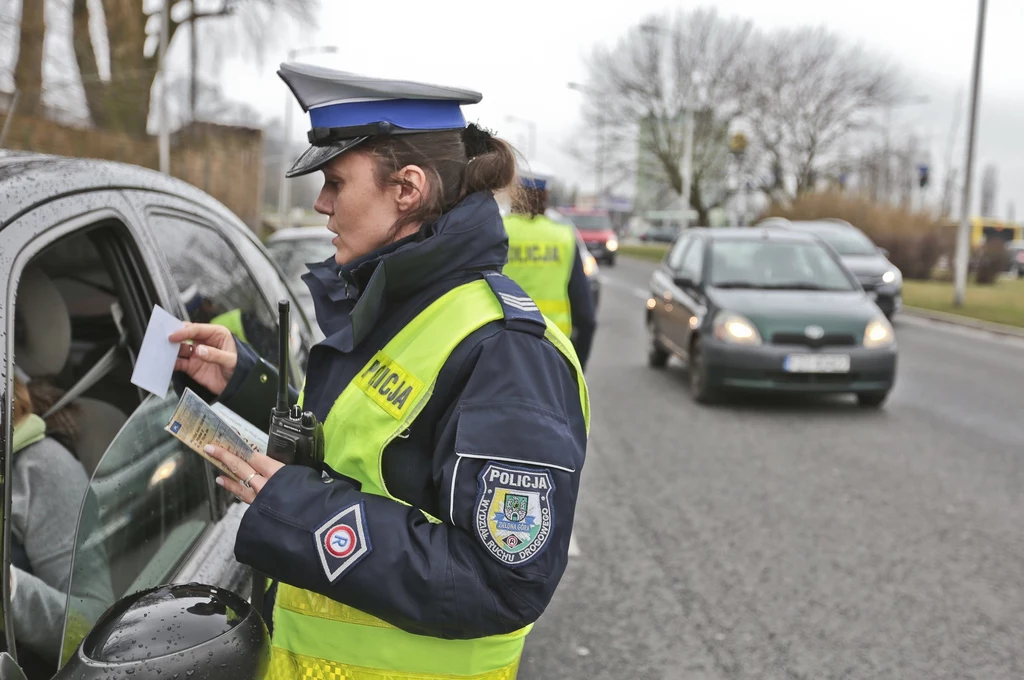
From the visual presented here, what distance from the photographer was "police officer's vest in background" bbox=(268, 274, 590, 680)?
1527mm

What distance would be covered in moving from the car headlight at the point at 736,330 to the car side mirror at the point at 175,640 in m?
7.45

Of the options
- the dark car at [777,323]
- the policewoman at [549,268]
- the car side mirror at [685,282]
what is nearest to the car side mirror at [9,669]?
the policewoman at [549,268]

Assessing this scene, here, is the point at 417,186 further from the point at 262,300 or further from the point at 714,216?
the point at 714,216

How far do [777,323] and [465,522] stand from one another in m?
7.35

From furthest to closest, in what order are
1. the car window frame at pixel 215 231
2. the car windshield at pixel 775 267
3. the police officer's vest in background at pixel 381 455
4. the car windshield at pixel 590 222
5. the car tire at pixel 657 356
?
the car windshield at pixel 590 222 < the car tire at pixel 657 356 < the car windshield at pixel 775 267 < the car window frame at pixel 215 231 < the police officer's vest in background at pixel 381 455

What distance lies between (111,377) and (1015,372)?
11.3 m

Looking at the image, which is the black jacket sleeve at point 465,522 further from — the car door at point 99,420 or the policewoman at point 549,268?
the policewoman at point 549,268

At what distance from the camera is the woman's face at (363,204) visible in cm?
167

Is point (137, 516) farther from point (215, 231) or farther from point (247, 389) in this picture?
point (215, 231)

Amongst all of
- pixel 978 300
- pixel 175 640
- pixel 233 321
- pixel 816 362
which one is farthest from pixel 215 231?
pixel 978 300

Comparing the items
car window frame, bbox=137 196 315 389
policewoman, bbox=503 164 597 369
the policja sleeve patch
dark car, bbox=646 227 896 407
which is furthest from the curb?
the policja sleeve patch

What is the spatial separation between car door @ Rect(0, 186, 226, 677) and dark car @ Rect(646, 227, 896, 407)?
249 inches

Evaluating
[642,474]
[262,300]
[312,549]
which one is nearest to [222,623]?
[312,549]

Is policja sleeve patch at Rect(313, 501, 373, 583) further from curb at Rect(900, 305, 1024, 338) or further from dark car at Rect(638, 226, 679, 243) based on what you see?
dark car at Rect(638, 226, 679, 243)
